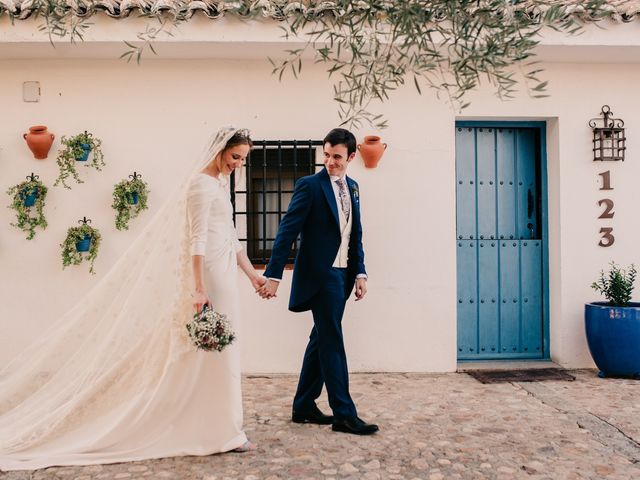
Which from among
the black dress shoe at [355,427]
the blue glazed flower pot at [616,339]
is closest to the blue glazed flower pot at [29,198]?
the black dress shoe at [355,427]

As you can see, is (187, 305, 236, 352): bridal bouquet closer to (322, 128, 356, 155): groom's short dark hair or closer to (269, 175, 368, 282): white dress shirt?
(269, 175, 368, 282): white dress shirt

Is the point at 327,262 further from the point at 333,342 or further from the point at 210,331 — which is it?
the point at 210,331

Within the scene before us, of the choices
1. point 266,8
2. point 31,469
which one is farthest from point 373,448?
point 266,8

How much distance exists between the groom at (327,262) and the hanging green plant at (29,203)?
2.75 m

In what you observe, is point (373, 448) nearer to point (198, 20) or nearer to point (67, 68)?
point (198, 20)

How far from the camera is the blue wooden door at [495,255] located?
610cm

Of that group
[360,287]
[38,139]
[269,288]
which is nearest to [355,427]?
[360,287]

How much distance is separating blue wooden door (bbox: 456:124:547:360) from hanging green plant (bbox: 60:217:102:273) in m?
Answer: 3.40

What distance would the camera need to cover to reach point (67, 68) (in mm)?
5664

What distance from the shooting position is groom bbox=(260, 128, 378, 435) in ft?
12.8

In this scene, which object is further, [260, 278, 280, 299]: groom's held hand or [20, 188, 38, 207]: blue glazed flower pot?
[20, 188, 38, 207]: blue glazed flower pot

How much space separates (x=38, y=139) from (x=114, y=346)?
8.69 ft

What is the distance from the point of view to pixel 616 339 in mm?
5379

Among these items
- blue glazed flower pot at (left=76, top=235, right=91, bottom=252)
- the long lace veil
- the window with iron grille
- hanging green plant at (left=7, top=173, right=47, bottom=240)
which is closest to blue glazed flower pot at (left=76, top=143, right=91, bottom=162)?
hanging green plant at (left=7, top=173, right=47, bottom=240)
